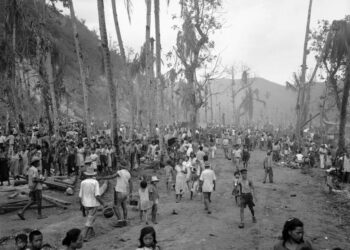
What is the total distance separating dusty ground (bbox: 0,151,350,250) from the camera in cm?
902

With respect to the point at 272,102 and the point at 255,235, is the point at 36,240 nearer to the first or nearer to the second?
the point at 255,235

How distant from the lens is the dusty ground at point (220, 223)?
902 cm

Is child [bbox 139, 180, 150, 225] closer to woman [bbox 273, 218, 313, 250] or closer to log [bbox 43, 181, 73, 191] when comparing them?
log [bbox 43, 181, 73, 191]

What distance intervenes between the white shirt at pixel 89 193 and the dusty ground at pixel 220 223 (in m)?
1.03

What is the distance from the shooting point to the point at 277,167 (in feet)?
77.9

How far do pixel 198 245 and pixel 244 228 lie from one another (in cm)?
205

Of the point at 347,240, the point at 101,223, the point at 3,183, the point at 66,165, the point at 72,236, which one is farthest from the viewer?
the point at 66,165

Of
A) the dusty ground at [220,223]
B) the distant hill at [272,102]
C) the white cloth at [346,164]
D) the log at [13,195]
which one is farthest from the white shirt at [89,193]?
the distant hill at [272,102]

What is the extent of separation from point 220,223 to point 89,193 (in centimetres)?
404

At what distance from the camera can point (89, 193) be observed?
29.1 feet

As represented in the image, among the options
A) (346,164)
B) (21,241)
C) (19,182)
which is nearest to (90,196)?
(21,241)

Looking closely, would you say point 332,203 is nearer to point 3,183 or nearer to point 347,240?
point 347,240

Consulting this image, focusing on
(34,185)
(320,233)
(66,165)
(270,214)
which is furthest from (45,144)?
(320,233)

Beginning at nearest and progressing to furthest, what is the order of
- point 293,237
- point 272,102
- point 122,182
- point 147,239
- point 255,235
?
point 147,239 < point 293,237 < point 255,235 < point 122,182 < point 272,102
